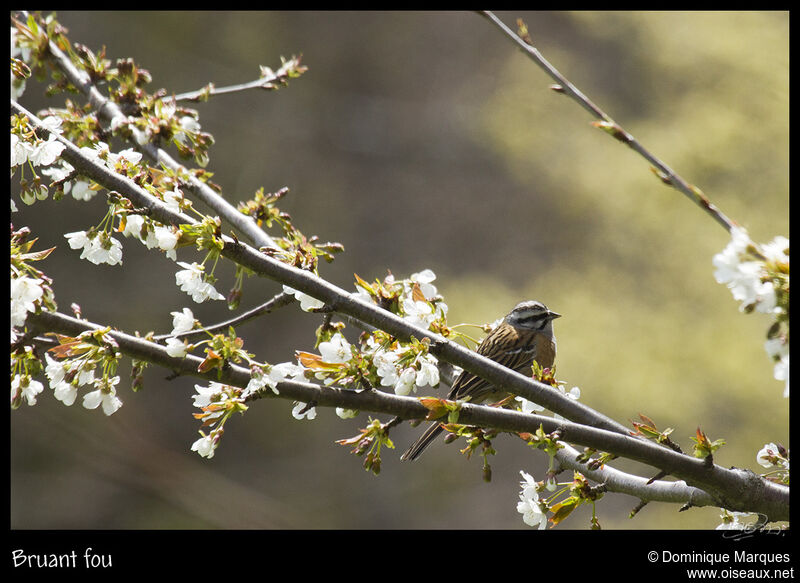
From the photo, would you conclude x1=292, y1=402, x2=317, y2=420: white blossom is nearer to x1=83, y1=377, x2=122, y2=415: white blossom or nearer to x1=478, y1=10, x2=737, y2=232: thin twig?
x1=83, y1=377, x2=122, y2=415: white blossom

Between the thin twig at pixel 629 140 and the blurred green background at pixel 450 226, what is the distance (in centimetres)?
702

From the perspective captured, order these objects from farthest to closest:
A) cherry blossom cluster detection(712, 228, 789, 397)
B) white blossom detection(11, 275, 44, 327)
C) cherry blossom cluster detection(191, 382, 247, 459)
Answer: cherry blossom cluster detection(191, 382, 247, 459)
white blossom detection(11, 275, 44, 327)
cherry blossom cluster detection(712, 228, 789, 397)

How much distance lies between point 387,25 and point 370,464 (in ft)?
44.5

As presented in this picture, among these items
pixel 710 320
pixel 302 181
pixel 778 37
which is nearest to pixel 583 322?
pixel 710 320

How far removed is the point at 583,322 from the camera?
8.80 m

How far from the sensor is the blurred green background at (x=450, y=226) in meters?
8.50

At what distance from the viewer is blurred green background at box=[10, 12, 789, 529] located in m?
8.50

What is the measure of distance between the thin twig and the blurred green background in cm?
702

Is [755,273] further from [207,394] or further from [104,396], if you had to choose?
[104,396]

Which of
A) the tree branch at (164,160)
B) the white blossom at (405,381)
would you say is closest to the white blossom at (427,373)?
the white blossom at (405,381)

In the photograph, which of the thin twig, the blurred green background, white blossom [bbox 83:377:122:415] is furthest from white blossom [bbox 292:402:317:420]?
the blurred green background

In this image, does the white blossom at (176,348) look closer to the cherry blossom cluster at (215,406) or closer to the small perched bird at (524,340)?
the cherry blossom cluster at (215,406)

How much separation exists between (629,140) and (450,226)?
1098 cm
